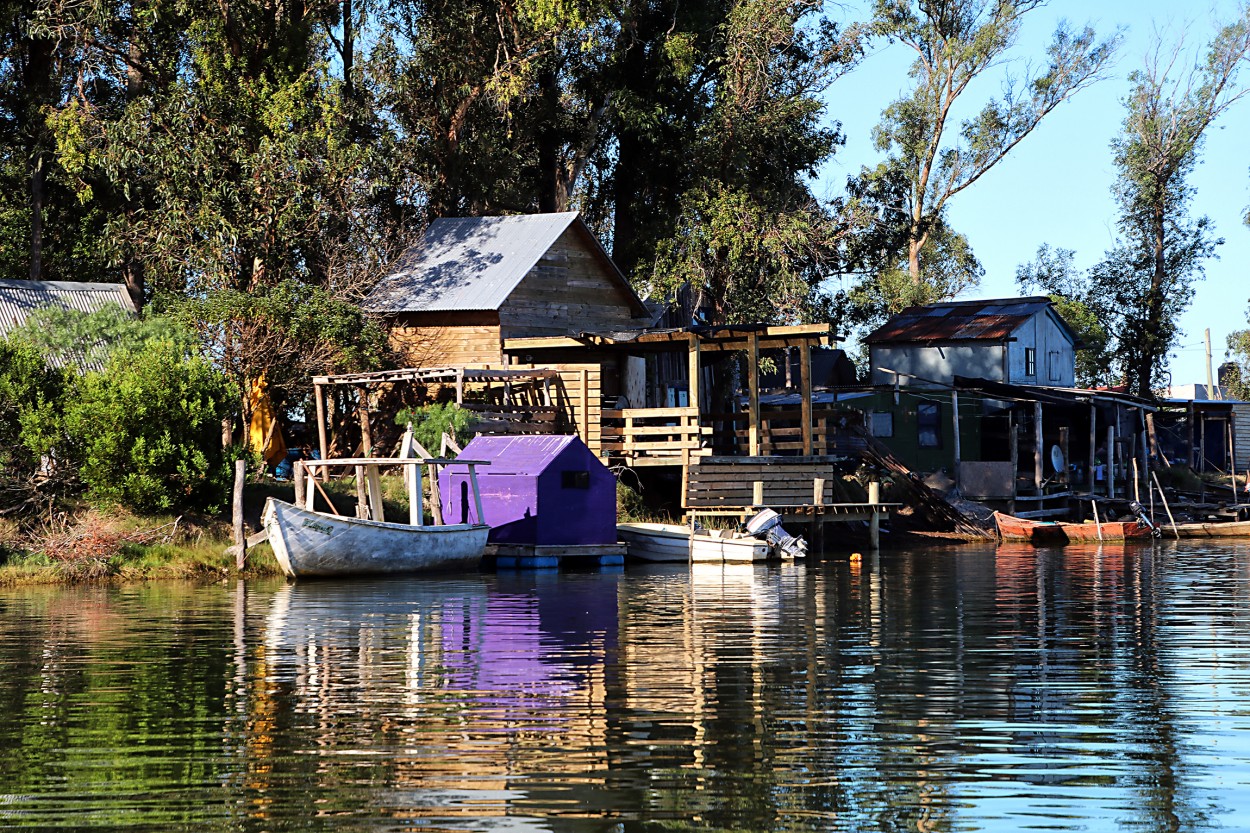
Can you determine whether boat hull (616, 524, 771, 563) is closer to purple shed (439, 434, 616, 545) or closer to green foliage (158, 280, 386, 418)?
purple shed (439, 434, 616, 545)

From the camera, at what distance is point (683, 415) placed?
3591cm

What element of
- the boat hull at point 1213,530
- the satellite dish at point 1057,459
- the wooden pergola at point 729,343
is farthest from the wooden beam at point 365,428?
the satellite dish at point 1057,459

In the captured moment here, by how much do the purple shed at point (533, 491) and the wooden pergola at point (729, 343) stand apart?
4.90m

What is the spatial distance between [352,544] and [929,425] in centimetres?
2729

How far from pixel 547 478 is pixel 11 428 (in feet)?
34.7

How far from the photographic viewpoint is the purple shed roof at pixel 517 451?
3097cm

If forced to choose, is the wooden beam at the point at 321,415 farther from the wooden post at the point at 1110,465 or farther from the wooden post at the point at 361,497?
the wooden post at the point at 1110,465

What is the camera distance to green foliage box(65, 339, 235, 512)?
28844mm

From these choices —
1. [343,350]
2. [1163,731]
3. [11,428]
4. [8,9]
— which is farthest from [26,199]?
[1163,731]

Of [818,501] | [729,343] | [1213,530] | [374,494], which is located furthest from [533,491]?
[1213,530]

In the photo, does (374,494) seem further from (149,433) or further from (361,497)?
(149,433)

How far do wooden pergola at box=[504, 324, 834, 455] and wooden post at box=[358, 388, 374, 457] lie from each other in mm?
3856

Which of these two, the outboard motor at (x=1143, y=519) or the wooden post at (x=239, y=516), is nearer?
the wooden post at (x=239, y=516)

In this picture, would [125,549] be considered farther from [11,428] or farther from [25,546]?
[11,428]
